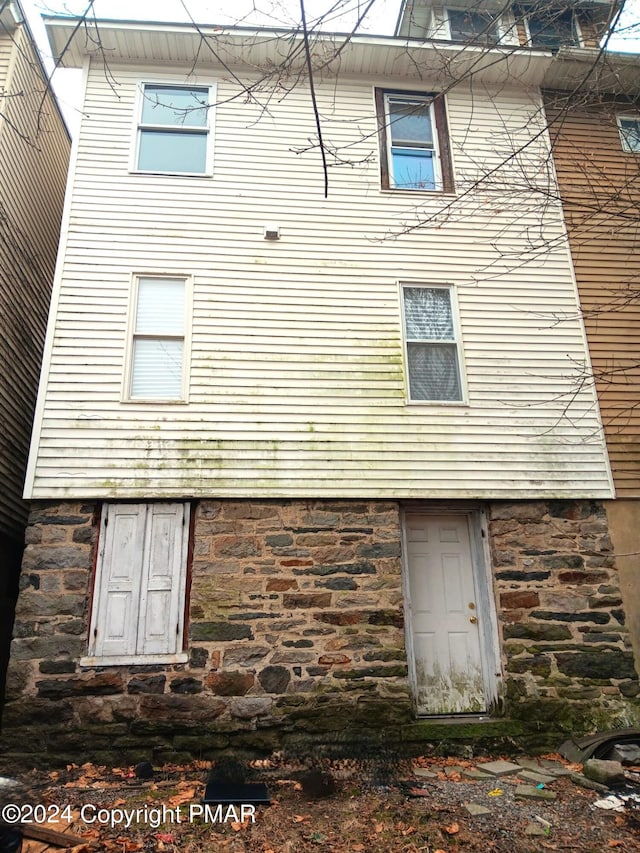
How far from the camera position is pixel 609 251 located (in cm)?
725

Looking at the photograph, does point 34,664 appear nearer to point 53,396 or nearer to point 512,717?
point 53,396

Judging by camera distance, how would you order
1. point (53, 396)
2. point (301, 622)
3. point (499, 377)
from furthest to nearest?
point (499, 377) < point (53, 396) < point (301, 622)

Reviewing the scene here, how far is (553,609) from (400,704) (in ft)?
6.09

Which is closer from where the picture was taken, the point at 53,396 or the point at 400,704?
the point at 400,704

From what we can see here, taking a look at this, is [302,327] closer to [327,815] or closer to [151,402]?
[151,402]

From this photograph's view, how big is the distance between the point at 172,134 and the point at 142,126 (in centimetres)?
37

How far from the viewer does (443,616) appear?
600 cm

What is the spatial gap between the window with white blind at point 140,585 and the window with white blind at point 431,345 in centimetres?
294

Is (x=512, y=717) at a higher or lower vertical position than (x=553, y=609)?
lower

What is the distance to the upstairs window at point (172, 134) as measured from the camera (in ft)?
22.9

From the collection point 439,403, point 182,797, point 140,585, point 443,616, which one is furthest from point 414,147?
point 182,797

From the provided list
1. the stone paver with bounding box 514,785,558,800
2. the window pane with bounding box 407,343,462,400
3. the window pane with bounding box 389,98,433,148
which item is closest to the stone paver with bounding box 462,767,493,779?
the stone paver with bounding box 514,785,558,800

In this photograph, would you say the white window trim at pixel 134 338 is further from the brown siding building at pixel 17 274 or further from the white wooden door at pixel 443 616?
the white wooden door at pixel 443 616

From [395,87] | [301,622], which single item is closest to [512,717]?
[301,622]
